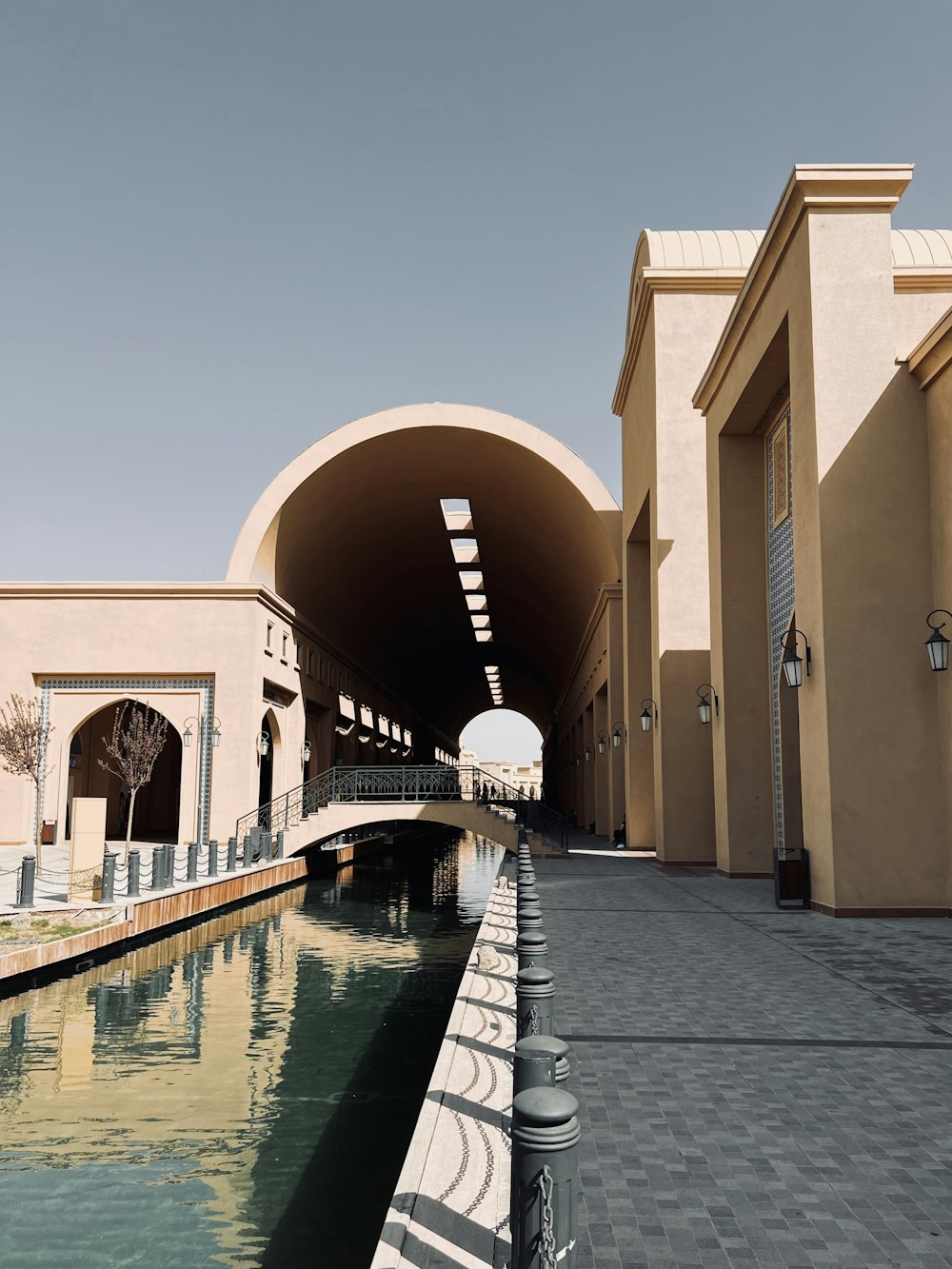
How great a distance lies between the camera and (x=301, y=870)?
25.8m

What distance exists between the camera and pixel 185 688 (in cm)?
2488

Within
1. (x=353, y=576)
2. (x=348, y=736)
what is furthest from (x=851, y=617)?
(x=348, y=736)

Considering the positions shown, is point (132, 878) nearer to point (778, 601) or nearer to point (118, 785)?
point (778, 601)

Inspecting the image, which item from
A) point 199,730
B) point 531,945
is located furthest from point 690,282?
point 531,945

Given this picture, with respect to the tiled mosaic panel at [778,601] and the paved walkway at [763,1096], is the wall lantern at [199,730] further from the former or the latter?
the paved walkway at [763,1096]

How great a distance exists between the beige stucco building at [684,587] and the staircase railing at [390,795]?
1.07m

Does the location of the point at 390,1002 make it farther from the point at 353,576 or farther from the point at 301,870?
the point at 353,576

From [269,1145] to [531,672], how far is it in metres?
53.3

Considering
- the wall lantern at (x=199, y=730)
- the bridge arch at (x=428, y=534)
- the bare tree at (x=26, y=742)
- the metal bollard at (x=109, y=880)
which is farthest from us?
the bridge arch at (x=428, y=534)

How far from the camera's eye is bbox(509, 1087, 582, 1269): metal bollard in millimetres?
2598

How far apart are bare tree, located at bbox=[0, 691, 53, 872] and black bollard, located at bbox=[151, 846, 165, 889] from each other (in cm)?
374

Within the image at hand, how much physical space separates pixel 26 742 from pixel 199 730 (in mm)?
4481

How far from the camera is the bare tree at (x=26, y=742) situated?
2092 cm

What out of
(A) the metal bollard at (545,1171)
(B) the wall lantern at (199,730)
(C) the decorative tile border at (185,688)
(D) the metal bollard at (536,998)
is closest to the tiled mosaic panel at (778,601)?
(D) the metal bollard at (536,998)
